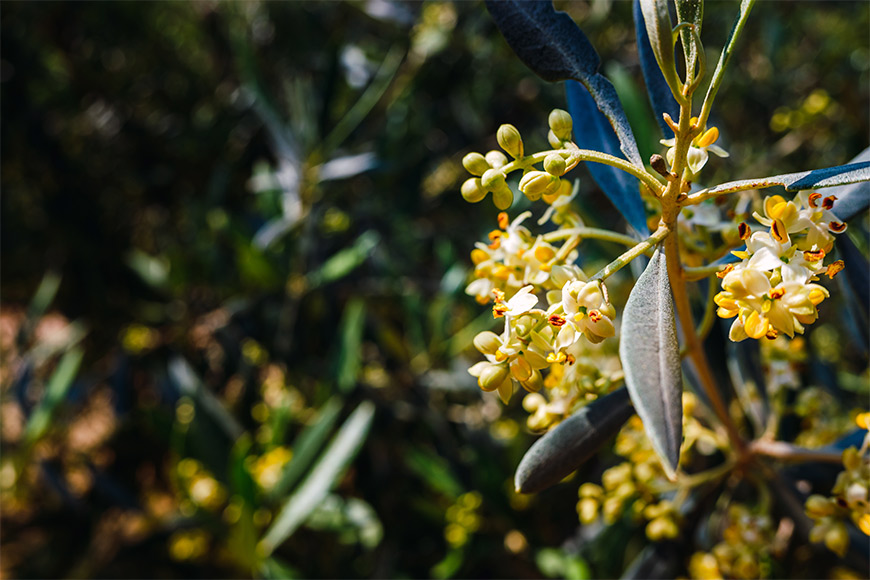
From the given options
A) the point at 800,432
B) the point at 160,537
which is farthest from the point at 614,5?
the point at 160,537

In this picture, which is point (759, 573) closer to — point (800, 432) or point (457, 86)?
point (800, 432)

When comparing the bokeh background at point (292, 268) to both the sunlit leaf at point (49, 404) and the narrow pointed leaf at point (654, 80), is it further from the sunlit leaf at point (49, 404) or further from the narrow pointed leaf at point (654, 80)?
the narrow pointed leaf at point (654, 80)

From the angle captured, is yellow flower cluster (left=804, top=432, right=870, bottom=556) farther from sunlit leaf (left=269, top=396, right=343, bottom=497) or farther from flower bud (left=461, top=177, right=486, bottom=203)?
sunlit leaf (left=269, top=396, right=343, bottom=497)

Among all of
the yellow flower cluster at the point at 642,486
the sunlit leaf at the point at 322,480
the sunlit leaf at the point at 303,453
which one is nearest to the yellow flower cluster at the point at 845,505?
the yellow flower cluster at the point at 642,486

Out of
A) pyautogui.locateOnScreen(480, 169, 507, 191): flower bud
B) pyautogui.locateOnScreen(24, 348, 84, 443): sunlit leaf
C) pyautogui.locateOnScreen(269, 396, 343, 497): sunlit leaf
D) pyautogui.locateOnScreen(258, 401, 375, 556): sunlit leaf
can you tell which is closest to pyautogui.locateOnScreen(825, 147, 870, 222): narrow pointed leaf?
pyautogui.locateOnScreen(480, 169, 507, 191): flower bud

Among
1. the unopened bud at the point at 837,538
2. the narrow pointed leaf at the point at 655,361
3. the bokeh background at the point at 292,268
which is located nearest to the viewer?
the narrow pointed leaf at the point at 655,361
